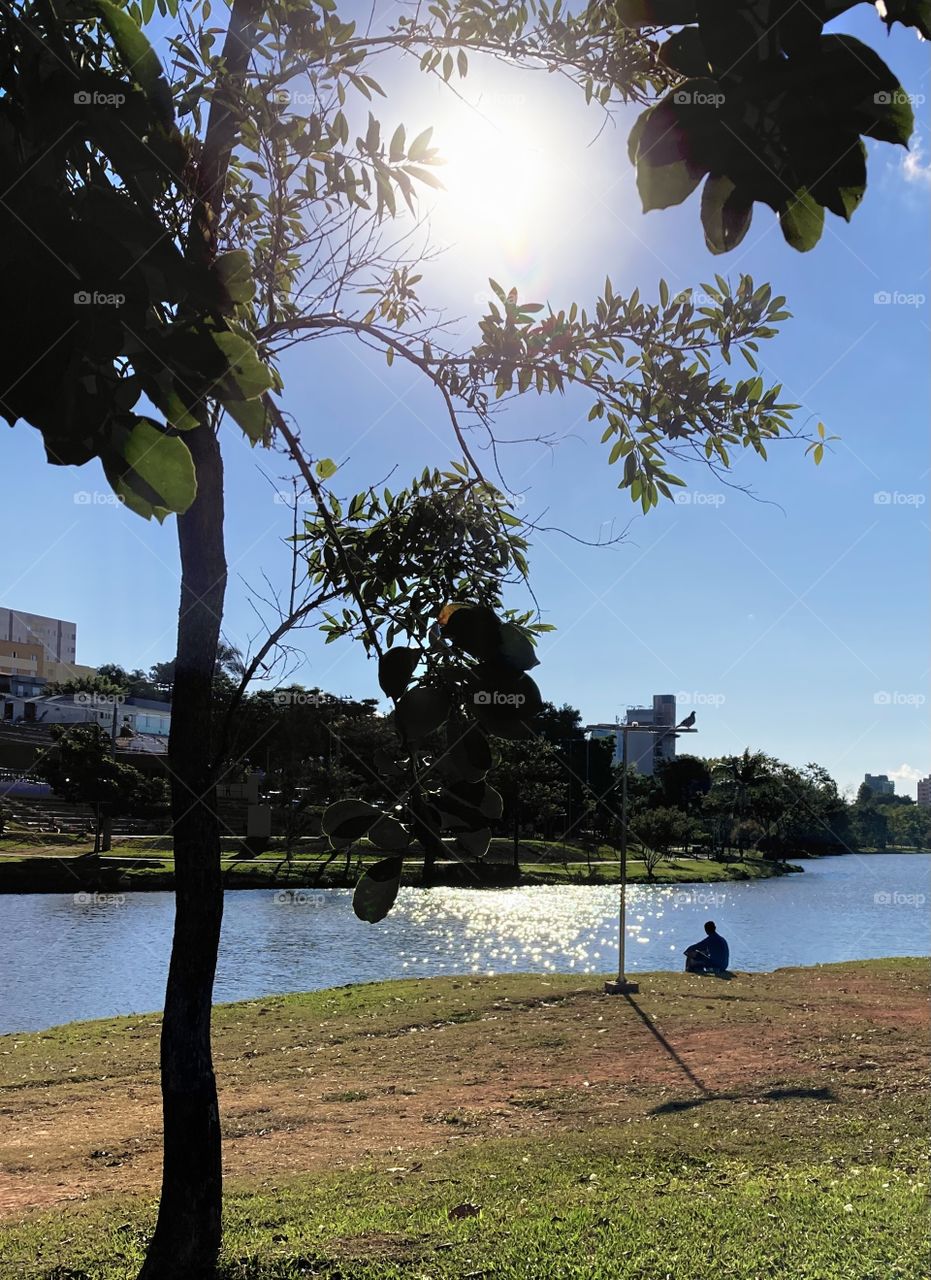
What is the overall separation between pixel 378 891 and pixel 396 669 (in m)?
0.29

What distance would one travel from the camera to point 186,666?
16.1 feet

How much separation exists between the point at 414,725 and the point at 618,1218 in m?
5.27

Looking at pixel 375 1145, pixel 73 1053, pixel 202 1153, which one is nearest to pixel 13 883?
pixel 73 1053

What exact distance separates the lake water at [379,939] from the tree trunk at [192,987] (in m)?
5.60

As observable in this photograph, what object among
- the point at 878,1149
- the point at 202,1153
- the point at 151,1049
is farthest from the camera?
the point at 151,1049

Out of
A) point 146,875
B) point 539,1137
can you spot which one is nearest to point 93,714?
point 146,875

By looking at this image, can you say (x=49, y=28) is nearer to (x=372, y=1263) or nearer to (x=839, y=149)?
(x=839, y=149)

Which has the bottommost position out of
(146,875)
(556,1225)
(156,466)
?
(146,875)

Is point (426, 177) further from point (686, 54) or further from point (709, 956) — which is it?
point (709, 956)

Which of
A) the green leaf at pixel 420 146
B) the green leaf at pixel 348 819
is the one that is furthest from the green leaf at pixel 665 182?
the green leaf at pixel 420 146

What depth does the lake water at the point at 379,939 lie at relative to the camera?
18375 millimetres

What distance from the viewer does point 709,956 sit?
15.9 meters

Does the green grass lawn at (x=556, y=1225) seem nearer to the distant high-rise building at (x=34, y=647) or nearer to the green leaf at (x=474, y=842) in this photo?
the green leaf at (x=474, y=842)

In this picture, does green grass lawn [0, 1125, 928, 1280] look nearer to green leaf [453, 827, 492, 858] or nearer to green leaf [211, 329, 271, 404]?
green leaf [453, 827, 492, 858]
